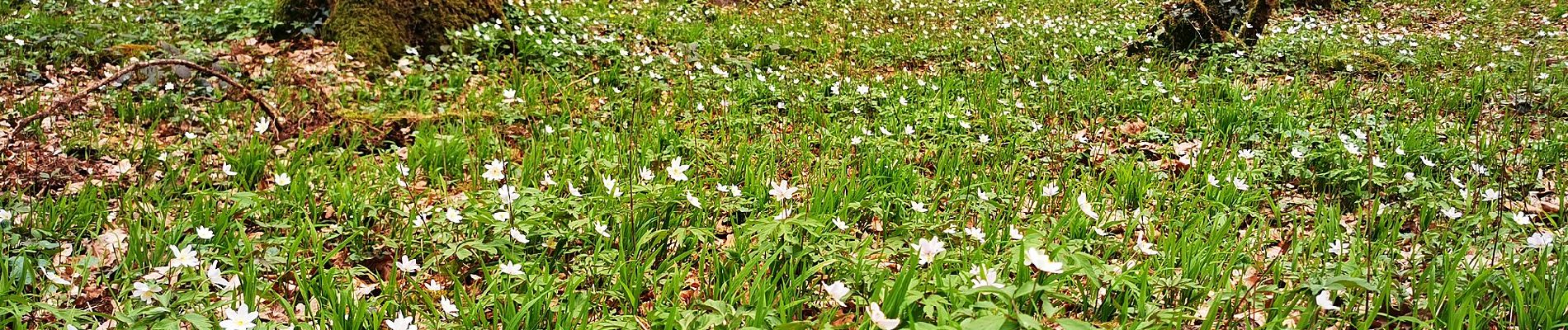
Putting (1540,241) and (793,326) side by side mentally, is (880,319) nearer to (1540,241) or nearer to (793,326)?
(793,326)

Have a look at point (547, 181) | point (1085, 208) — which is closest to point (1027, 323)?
point (1085, 208)

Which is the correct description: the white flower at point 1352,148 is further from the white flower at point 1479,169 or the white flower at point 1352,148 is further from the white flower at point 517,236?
the white flower at point 517,236

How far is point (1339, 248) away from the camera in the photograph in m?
2.23

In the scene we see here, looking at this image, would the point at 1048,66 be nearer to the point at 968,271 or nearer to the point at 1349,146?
the point at 1349,146

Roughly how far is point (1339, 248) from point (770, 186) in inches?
61.4

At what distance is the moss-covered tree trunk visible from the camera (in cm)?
444

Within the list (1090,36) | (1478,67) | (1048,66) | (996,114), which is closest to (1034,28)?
(1090,36)

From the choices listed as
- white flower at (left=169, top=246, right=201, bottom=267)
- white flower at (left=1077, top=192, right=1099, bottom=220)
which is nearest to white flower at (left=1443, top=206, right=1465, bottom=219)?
white flower at (left=1077, top=192, right=1099, bottom=220)

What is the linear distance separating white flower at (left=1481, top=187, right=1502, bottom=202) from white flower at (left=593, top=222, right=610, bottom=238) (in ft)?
8.00

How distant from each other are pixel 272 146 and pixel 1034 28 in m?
5.33

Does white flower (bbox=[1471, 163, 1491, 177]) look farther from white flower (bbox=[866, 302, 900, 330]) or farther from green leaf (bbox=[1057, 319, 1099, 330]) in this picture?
white flower (bbox=[866, 302, 900, 330])

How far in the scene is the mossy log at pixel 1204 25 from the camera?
5402 mm

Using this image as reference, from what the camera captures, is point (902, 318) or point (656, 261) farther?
point (656, 261)

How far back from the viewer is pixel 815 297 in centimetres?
214
